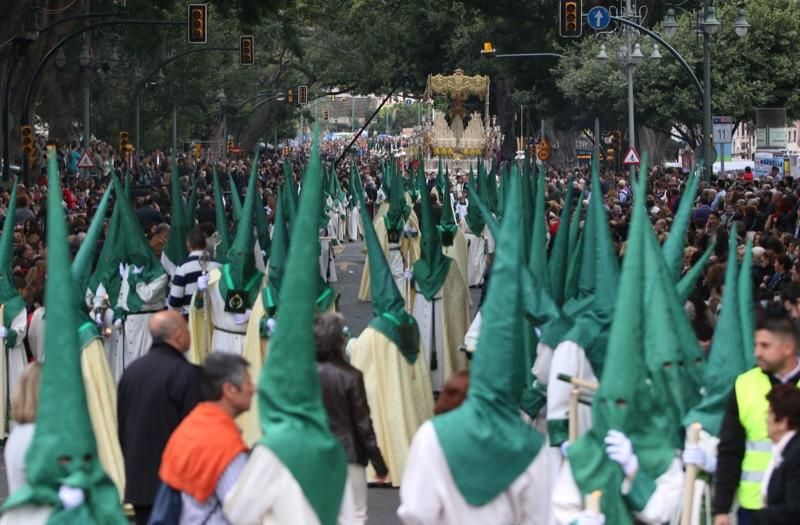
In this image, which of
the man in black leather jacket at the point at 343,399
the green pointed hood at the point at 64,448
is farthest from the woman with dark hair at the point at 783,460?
the green pointed hood at the point at 64,448

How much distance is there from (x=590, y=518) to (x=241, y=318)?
247 inches

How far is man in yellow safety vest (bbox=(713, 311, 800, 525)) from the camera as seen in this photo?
24.4 ft

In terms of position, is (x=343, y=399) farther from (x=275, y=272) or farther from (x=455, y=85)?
(x=455, y=85)

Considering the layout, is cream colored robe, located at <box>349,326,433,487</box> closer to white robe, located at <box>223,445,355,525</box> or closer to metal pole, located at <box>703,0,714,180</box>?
white robe, located at <box>223,445,355,525</box>

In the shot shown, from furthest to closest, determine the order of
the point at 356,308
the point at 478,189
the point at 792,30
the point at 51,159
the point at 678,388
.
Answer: the point at 792,30 → the point at 478,189 → the point at 356,308 → the point at 678,388 → the point at 51,159

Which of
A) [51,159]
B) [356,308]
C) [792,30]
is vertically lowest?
[356,308]

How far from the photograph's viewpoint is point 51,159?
7.34m

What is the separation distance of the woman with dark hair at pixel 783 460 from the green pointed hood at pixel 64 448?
2.41 m

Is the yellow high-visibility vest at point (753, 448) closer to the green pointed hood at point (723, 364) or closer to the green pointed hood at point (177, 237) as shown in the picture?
the green pointed hood at point (723, 364)

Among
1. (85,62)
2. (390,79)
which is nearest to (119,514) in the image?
(85,62)

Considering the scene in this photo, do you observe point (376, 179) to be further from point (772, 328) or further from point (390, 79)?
point (772, 328)

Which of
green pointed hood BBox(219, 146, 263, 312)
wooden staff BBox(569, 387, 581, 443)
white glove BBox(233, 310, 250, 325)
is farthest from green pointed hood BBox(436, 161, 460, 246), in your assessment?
wooden staff BBox(569, 387, 581, 443)

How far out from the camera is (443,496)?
692 cm

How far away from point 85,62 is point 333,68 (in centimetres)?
4489
